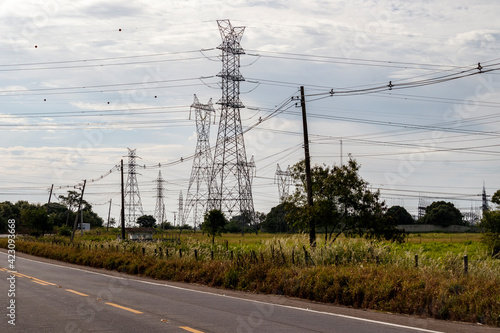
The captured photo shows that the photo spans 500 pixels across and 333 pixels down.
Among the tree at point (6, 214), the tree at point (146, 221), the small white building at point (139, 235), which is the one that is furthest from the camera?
the tree at point (146, 221)

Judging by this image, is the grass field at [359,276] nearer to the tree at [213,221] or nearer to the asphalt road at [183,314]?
the asphalt road at [183,314]

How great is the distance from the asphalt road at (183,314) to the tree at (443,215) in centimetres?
12627

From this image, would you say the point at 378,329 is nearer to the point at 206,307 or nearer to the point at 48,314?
the point at 206,307

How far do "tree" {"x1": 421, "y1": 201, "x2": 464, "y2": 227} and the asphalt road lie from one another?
126 m

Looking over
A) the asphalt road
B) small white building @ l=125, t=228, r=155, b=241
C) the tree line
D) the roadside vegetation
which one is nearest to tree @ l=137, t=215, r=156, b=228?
the tree line

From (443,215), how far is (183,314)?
439 ft

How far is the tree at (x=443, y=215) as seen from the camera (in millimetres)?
135788

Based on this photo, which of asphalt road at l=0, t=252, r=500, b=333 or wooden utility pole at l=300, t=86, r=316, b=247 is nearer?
asphalt road at l=0, t=252, r=500, b=333

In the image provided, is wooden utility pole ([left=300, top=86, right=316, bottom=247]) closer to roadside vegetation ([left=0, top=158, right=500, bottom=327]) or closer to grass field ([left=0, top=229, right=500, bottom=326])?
roadside vegetation ([left=0, top=158, right=500, bottom=327])

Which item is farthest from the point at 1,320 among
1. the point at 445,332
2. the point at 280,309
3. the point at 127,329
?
the point at 445,332

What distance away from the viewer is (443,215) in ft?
446

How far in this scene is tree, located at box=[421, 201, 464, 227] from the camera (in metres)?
136

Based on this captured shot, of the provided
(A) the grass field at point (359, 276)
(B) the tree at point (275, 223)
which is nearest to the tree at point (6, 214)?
(B) the tree at point (275, 223)

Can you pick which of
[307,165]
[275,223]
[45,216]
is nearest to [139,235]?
[45,216]
